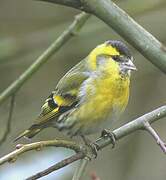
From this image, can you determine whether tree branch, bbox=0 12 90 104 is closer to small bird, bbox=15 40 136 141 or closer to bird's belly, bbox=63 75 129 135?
small bird, bbox=15 40 136 141

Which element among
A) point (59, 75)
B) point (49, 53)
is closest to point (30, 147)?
point (49, 53)

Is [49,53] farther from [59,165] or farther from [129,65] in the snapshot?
[59,165]

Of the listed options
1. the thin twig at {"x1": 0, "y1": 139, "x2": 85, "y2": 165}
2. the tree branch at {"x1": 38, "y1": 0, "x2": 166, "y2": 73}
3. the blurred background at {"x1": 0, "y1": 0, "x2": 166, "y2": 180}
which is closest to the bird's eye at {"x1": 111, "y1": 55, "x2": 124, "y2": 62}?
the tree branch at {"x1": 38, "y1": 0, "x2": 166, "y2": 73}

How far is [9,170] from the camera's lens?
6164 mm

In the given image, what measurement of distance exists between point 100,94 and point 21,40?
6.98ft

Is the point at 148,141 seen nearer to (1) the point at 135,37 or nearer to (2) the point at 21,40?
(2) the point at 21,40

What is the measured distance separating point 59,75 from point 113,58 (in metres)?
2.98

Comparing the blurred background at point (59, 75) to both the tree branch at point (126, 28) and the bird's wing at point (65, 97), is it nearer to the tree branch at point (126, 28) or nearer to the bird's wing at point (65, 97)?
the bird's wing at point (65, 97)

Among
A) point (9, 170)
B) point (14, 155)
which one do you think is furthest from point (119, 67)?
point (9, 170)

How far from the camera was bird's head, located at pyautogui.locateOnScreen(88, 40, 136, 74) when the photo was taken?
4208mm

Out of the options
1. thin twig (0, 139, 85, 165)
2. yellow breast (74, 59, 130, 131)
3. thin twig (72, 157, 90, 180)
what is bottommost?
thin twig (72, 157, 90, 180)

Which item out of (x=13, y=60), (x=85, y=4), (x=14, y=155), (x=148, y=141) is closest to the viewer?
(x=14, y=155)

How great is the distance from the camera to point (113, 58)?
433cm

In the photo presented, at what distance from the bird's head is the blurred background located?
1.42 metres
